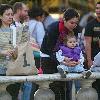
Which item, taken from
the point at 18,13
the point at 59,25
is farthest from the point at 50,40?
the point at 18,13

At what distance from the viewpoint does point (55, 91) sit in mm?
6434

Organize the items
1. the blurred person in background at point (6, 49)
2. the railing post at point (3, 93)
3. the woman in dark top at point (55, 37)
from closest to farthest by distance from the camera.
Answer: the railing post at point (3, 93) < the blurred person in background at point (6, 49) < the woman in dark top at point (55, 37)

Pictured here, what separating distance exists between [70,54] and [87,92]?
881 millimetres

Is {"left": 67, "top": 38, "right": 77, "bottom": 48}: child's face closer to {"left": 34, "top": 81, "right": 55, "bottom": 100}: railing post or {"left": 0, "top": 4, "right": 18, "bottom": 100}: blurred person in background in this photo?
{"left": 0, "top": 4, "right": 18, "bottom": 100}: blurred person in background

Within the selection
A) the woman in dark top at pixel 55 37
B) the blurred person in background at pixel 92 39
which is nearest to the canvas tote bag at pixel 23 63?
the woman in dark top at pixel 55 37

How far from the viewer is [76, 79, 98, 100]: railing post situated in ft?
19.4

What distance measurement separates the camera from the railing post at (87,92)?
592cm

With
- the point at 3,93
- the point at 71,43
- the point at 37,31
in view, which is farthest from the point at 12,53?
the point at 37,31

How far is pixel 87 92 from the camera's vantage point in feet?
19.5

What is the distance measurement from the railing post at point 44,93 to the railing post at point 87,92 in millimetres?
331

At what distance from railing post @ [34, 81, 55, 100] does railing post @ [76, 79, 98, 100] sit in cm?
A: 33

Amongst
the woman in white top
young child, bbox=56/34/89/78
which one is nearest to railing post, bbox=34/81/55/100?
young child, bbox=56/34/89/78

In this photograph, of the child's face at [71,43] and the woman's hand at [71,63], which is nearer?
the woman's hand at [71,63]

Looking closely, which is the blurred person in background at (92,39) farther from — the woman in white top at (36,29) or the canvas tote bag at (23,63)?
the canvas tote bag at (23,63)
